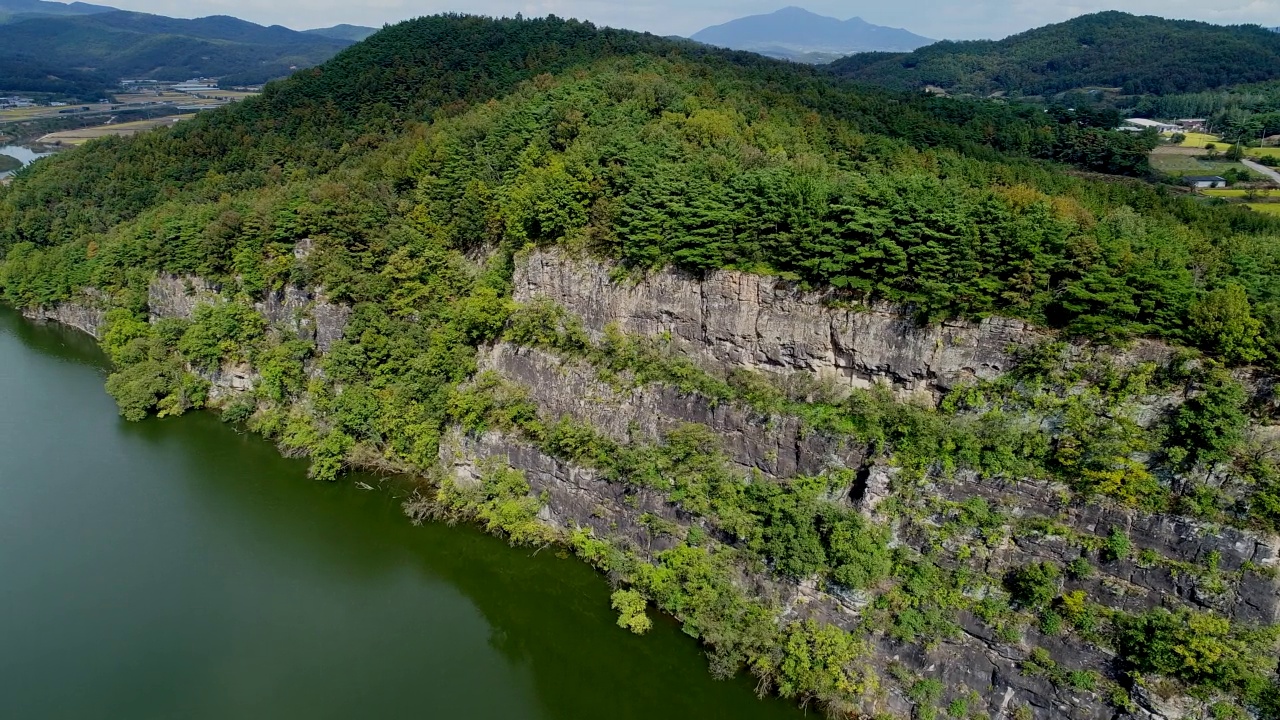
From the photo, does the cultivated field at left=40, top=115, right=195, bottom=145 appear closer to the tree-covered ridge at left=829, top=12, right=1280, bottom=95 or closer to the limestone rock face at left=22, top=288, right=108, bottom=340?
the limestone rock face at left=22, top=288, right=108, bottom=340

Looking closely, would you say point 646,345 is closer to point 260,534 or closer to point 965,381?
point 965,381

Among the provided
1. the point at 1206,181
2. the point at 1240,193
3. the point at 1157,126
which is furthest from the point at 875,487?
the point at 1157,126

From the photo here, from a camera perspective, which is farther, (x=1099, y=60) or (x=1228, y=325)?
(x=1099, y=60)

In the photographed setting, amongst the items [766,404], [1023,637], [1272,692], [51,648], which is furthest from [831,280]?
[51,648]

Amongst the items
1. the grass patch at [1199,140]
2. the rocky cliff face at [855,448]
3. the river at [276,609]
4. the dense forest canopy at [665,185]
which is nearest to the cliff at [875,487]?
the rocky cliff face at [855,448]

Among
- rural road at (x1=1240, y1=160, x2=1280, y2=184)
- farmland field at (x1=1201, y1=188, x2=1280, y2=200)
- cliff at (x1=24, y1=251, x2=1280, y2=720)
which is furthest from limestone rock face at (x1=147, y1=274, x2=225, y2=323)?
rural road at (x1=1240, y1=160, x2=1280, y2=184)

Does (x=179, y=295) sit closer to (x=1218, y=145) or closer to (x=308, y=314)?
(x=308, y=314)

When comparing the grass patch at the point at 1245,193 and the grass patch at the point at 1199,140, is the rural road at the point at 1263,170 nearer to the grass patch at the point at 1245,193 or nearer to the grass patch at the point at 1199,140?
the grass patch at the point at 1245,193
